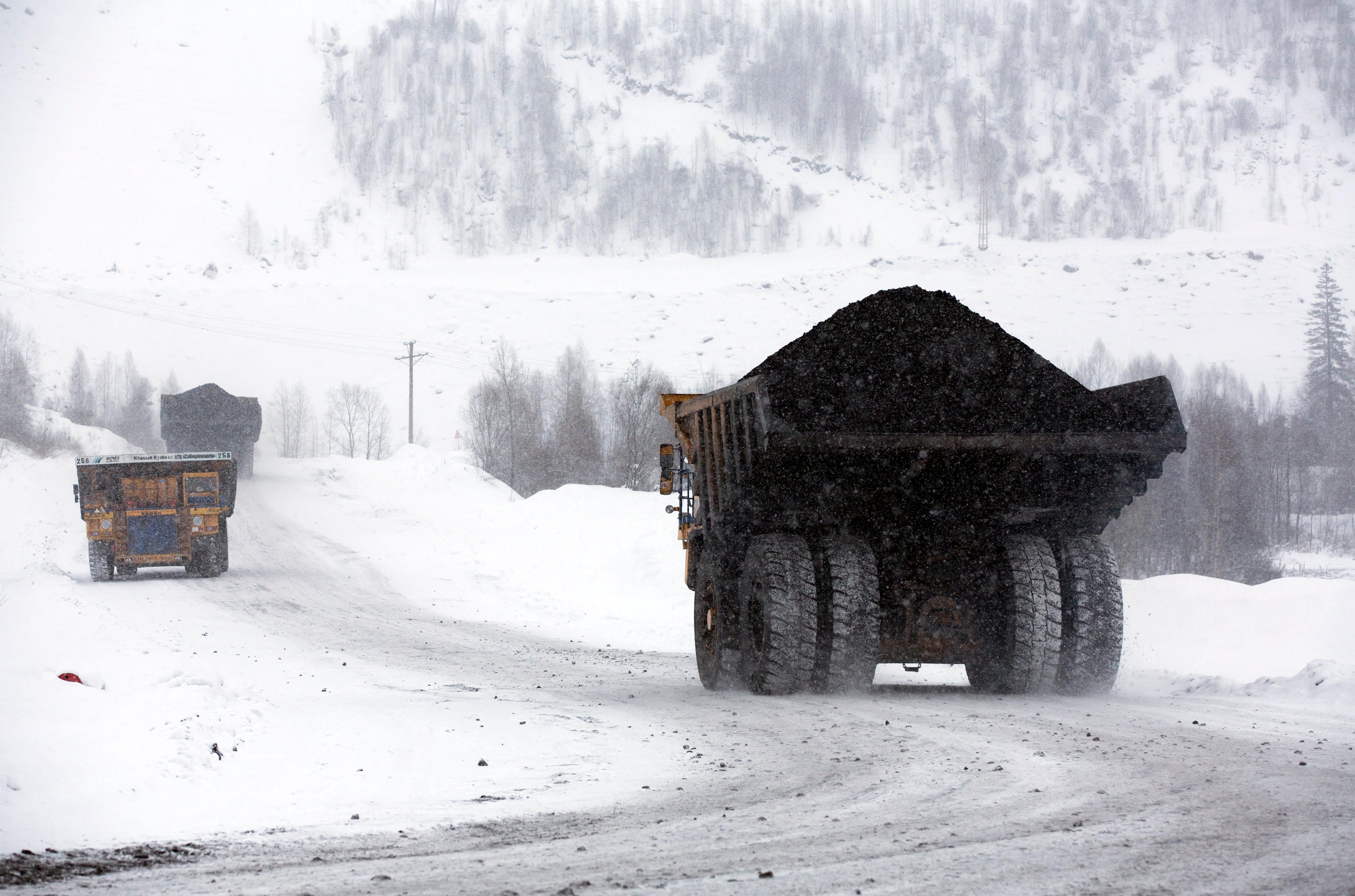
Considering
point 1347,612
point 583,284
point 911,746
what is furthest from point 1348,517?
point 583,284

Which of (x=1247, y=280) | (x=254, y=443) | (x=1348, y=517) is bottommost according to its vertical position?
(x=1348, y=517)

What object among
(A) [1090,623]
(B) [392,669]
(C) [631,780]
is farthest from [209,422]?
(C) [631,780]

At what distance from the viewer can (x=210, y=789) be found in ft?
23.1

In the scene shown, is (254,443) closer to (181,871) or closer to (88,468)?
(88,468)

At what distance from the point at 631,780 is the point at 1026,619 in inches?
176

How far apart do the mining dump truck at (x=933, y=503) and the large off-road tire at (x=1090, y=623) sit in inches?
0.6

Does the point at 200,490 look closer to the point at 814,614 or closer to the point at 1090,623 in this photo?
the point at 814,614

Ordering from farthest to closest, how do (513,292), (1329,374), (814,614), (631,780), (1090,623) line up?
(513,292) → (1329,374) → (1090,623) → (814,614) → (631,780)

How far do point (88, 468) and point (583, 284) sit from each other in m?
114

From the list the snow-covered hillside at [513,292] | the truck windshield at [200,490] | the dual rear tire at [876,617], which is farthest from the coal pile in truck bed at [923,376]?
the snow-covered hillside at [513,292]

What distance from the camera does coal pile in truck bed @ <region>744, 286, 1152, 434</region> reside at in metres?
10.5

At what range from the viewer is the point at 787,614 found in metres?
10.2

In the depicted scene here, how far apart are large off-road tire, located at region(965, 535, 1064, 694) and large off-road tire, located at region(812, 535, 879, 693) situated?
1179 millimetres

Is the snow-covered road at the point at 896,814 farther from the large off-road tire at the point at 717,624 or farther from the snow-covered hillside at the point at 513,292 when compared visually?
the snow-covered hillside at the point at 513,292
